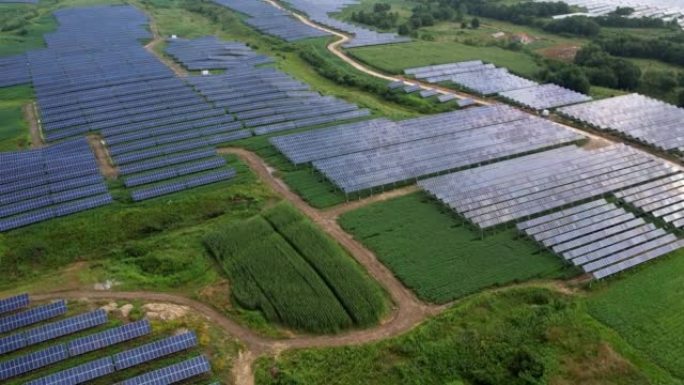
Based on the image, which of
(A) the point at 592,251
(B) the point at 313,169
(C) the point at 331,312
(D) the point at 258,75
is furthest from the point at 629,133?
(D) the point at 258,75

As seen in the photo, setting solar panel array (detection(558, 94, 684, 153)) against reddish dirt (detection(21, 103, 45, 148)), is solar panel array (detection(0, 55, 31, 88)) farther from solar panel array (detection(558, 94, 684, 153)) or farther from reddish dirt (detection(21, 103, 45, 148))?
solar panel array (detection(558, 94, 684, 153))

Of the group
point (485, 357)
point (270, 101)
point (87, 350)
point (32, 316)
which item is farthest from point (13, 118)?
point (485, 357)

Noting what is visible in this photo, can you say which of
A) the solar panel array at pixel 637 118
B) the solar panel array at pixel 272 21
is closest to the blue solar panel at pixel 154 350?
the solar panel array at pixel 637 118

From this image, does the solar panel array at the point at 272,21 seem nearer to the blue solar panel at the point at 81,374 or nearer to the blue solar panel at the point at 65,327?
the blue solar panel at the point at 65,327

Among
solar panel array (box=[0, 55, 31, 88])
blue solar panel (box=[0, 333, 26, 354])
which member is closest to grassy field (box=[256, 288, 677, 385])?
blue solar panel (box=[0, 333, 26, 354])

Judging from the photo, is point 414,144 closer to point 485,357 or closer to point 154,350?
point 485,357

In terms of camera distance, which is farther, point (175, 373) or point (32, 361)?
point (32, 361)

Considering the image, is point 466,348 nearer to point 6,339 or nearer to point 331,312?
point 331,312
